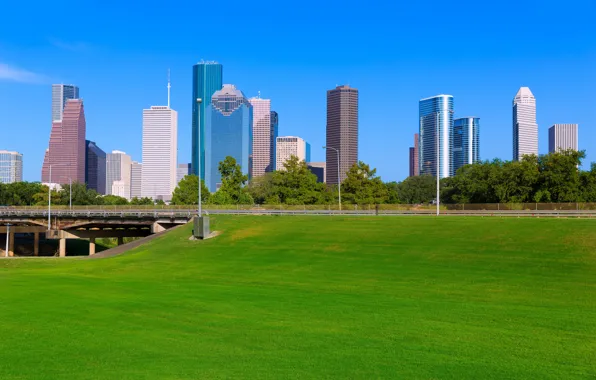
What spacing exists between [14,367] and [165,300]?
7.48m

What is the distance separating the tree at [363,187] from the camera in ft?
261

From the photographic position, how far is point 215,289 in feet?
65.5

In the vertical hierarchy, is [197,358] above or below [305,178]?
below

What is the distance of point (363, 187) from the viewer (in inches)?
3162

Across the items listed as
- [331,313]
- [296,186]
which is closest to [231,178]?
[296,186]

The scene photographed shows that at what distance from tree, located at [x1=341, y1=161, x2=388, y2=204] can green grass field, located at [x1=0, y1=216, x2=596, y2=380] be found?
47262 mm

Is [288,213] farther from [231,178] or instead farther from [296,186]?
[231,178]

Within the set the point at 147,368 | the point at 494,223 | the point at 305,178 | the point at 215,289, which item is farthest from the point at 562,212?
the point at 147,368

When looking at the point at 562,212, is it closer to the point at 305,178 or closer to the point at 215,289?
the point at 305,178

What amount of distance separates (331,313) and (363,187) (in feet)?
217

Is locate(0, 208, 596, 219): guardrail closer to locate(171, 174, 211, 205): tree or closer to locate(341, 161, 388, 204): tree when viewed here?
locate(341, 161, 388, 204): tree

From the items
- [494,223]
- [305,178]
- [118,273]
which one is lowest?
[118,273]

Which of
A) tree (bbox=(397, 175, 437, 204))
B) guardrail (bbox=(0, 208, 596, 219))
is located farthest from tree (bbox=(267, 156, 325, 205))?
tree (bbox=(397, 175, 437, 204))

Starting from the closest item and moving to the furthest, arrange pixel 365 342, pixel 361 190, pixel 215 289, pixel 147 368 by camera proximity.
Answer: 1. pixel 147 368
2. pixel 365 342
3. pixel 215 289
4. pixel 361 190
